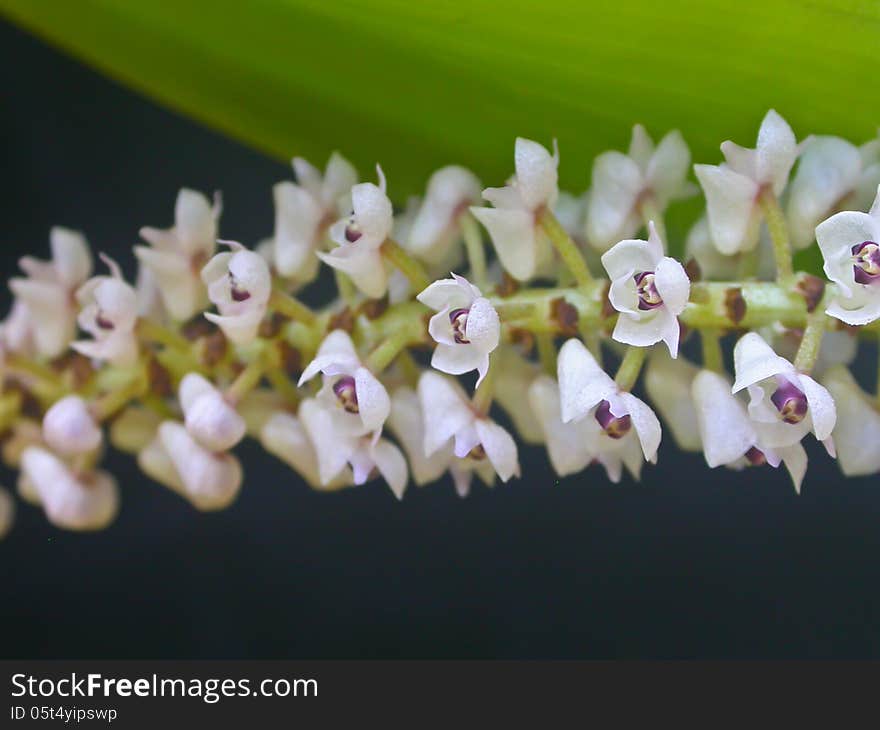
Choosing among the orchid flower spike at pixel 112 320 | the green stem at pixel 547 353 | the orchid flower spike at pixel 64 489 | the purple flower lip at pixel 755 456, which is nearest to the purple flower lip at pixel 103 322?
the orchid flower spike at pixel 112 320

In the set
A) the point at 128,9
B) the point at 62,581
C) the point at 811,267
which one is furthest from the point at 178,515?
the point at 811,267

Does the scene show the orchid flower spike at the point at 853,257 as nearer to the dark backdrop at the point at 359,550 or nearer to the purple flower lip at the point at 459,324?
the purple flower lip at the point at 459,324

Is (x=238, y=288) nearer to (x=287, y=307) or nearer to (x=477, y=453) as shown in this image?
(x=287, y=307)

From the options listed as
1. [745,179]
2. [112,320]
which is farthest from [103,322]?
[745,179]

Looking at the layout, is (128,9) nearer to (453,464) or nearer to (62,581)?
(453,464)

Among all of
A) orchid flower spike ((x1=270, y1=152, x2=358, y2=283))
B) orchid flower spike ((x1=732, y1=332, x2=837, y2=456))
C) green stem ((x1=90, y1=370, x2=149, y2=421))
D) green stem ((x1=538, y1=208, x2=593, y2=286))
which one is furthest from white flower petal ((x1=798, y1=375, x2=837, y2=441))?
green stem ((x1=90, y1=370, x2=149, y2=421))

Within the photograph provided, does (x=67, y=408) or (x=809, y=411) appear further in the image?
(x=67, y=408)

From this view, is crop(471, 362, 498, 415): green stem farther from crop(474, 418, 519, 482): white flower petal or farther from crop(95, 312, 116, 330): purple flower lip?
→ crop(95, 312, 116, 330): purple flower lip
